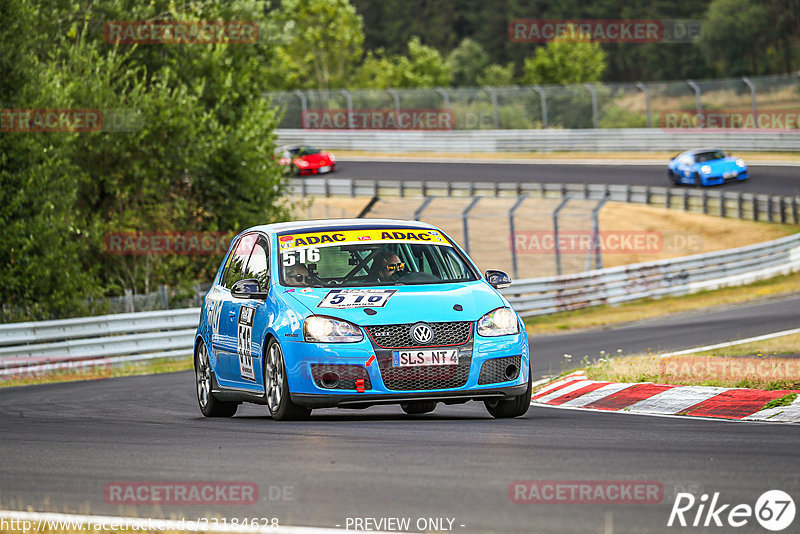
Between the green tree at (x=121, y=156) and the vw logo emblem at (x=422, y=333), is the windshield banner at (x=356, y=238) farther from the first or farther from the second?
the green tree at (x=121, y=156)

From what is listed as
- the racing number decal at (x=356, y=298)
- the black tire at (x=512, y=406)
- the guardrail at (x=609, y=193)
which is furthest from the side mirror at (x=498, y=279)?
the guardrail at (x=609, y=193)

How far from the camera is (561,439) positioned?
797 cm

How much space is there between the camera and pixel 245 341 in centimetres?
1010

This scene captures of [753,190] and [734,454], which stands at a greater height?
[734,454]

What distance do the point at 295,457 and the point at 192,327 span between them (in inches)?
582

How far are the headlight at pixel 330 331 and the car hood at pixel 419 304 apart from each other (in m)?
0.05

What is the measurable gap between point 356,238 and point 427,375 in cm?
171

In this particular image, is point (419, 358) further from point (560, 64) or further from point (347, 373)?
point (560, 64)

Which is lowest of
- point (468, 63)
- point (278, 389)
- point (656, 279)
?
point (656, 279)

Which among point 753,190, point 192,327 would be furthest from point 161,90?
point 753,190

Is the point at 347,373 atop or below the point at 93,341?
atop

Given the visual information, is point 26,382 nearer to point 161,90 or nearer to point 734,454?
point 161,90

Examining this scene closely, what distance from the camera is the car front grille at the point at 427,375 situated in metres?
8.95

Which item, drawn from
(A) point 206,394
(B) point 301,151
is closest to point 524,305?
(A) point 206,394
